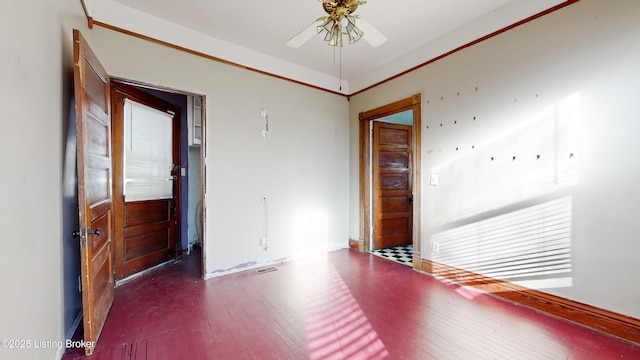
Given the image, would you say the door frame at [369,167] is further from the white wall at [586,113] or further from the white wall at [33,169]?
the white wall at [33,169]

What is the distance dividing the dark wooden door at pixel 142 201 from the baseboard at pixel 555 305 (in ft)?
12.1

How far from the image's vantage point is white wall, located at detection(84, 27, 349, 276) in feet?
9.18

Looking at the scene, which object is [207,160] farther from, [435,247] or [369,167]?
[435,247]

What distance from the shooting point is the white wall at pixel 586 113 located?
1.90 metres

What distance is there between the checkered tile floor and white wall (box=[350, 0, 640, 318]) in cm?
129

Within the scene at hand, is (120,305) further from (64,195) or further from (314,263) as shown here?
(314,263)

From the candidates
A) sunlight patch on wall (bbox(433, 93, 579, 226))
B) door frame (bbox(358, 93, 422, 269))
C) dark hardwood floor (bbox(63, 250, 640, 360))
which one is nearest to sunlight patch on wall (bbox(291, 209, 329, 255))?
door frame (bbox(358, 93, 422, 269))

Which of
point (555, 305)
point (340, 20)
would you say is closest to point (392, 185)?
point (555, 305)

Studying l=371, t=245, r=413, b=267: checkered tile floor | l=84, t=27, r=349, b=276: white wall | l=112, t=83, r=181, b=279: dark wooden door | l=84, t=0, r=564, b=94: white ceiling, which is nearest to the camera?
l=84, t=0, r=564, b=94: white ceiling

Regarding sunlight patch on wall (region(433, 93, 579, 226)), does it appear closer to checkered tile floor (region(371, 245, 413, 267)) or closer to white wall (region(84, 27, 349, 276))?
checkered tile floor (region(371, 245, 413, 267))

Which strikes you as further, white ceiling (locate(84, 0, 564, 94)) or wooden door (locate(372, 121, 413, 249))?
wooden door (locate(372, 121, 413, 249))

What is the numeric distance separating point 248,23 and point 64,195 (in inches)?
91.4

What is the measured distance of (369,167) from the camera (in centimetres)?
423

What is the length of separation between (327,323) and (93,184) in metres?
2.15
